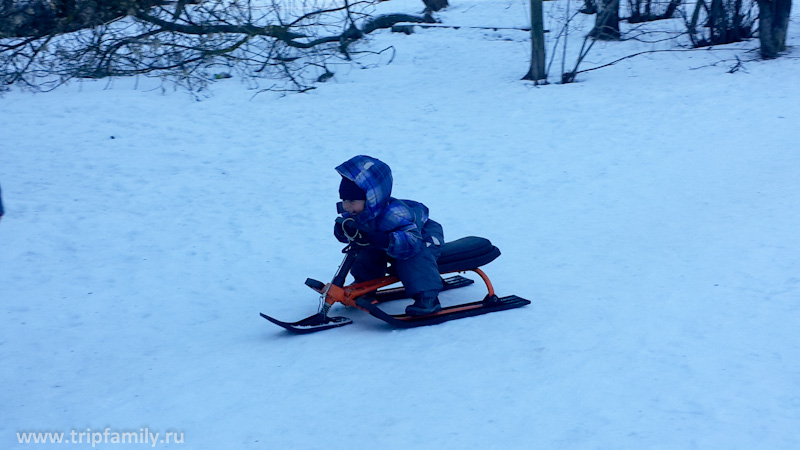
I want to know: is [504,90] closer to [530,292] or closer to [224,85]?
[224,85]

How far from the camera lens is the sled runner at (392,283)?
14.2ft

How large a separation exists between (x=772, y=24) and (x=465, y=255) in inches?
367

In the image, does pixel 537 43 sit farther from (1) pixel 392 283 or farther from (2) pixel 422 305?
(2) pixel 422 305

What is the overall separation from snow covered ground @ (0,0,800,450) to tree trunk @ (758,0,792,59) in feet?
1.44

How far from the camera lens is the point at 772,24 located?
36.4 feet

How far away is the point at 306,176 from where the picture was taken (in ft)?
26.3

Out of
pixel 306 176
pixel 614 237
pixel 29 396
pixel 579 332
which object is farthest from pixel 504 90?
pixel 29 396

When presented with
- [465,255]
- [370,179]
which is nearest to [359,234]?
[370,179]

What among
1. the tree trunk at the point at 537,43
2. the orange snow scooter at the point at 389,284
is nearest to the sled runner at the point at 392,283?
the orange snow scooter at the point at 389,284

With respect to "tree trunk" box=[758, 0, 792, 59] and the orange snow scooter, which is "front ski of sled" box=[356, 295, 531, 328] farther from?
"tree trunk" box=[758, 0, 792, 59]

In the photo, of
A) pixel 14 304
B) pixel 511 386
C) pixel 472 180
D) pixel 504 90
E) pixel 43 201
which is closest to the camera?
pixel 511 386

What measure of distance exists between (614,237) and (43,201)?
18.2 feet

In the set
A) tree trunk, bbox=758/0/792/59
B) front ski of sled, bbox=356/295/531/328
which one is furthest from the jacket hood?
tree trunk, bbox=758/0/792/59

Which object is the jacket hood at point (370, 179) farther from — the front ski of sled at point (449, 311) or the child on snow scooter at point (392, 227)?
the front ski of sled at point (449, 311)
